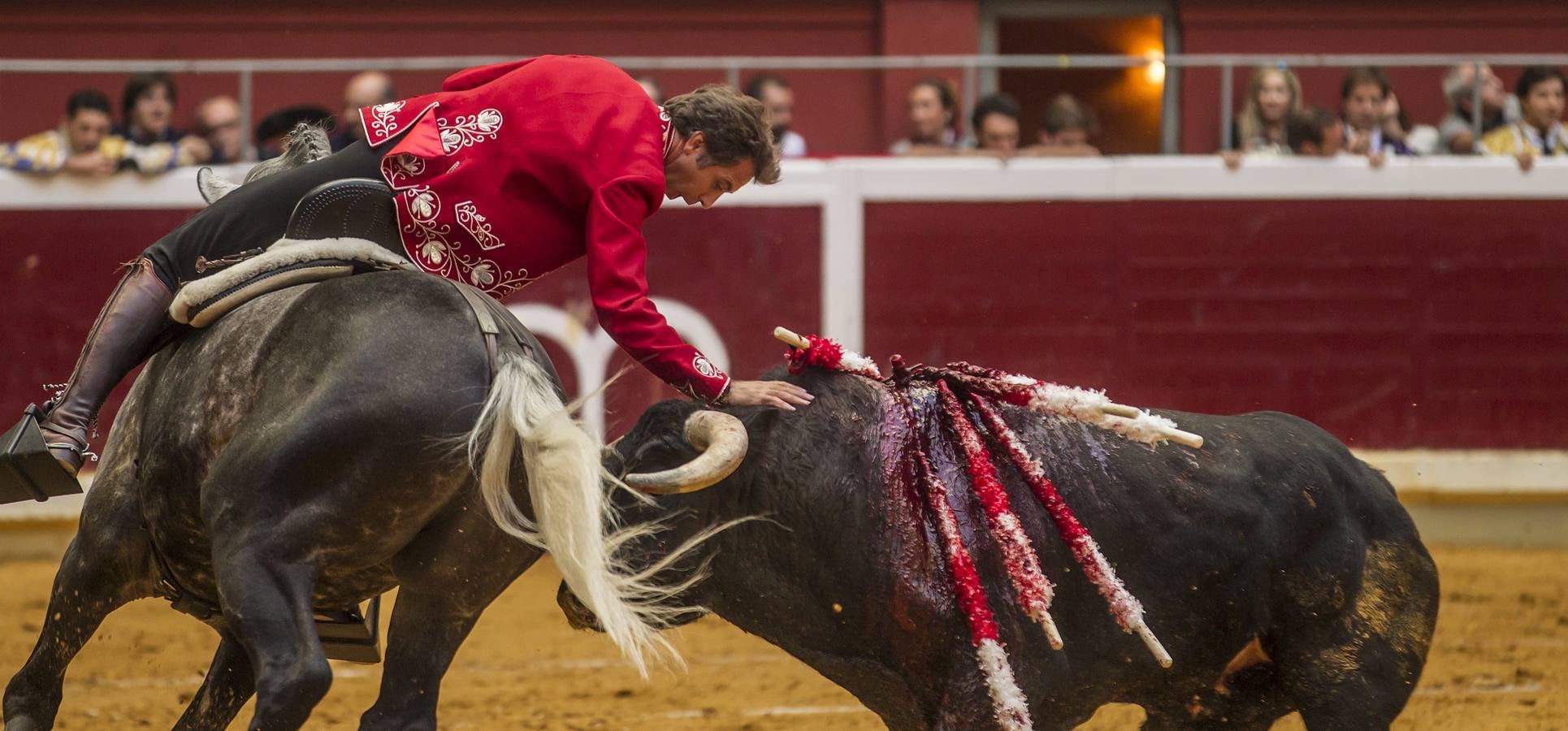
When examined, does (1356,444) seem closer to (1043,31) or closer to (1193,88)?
(1193,88)

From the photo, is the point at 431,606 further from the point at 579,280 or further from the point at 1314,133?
the point at 1314,133

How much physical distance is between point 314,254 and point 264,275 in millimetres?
95

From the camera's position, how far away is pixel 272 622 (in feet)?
8.73

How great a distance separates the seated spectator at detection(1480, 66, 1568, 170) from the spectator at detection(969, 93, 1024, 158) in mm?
2061

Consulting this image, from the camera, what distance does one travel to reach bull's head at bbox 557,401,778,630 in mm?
3039

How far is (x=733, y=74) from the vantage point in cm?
688

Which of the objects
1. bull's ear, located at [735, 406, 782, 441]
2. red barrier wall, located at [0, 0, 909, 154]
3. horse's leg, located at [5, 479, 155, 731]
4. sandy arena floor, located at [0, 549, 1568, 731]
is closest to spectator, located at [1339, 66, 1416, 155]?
sandy arena floor, located at [0, 549, 1568, 731]

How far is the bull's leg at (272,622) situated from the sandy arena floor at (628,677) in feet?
6.18

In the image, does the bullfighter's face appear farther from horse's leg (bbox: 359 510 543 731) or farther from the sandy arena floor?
the sandy arena floor

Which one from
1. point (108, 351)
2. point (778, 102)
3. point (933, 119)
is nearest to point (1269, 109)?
point (933, 119)

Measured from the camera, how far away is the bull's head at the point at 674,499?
9.97 feet

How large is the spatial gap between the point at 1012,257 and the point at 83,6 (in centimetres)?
518

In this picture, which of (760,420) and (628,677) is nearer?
(760,420)

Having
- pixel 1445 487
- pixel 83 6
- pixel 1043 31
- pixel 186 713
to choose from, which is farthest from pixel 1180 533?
pixel 83 6
